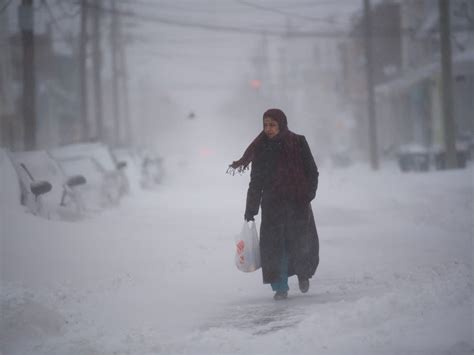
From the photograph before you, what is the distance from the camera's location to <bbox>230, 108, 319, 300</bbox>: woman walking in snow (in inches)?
253

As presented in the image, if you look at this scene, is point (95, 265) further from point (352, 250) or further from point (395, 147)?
point (395, 147)

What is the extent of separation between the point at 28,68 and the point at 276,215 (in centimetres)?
1291

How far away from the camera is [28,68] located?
17703 millimetres

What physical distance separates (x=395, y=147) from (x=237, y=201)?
2224cm

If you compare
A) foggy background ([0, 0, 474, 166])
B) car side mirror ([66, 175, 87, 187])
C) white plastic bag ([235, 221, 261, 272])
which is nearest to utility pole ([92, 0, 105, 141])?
foggy background ([0, 0, 474, 166])

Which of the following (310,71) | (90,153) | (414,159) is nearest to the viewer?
(90,153)

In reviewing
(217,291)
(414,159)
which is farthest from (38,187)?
(414,159)

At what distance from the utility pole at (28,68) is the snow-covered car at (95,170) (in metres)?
0.86

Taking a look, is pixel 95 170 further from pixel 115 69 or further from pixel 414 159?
pixel 115 69

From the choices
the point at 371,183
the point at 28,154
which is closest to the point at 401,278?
the point at 28,154

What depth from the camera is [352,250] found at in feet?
32.6

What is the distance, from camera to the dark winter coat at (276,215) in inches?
255

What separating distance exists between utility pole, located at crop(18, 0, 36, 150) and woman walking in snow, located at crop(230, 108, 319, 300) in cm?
1185

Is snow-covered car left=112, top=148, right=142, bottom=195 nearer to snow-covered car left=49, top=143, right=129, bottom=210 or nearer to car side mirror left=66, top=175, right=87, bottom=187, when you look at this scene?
snow-covered car left=49, top=143, right=129, bottom=210
